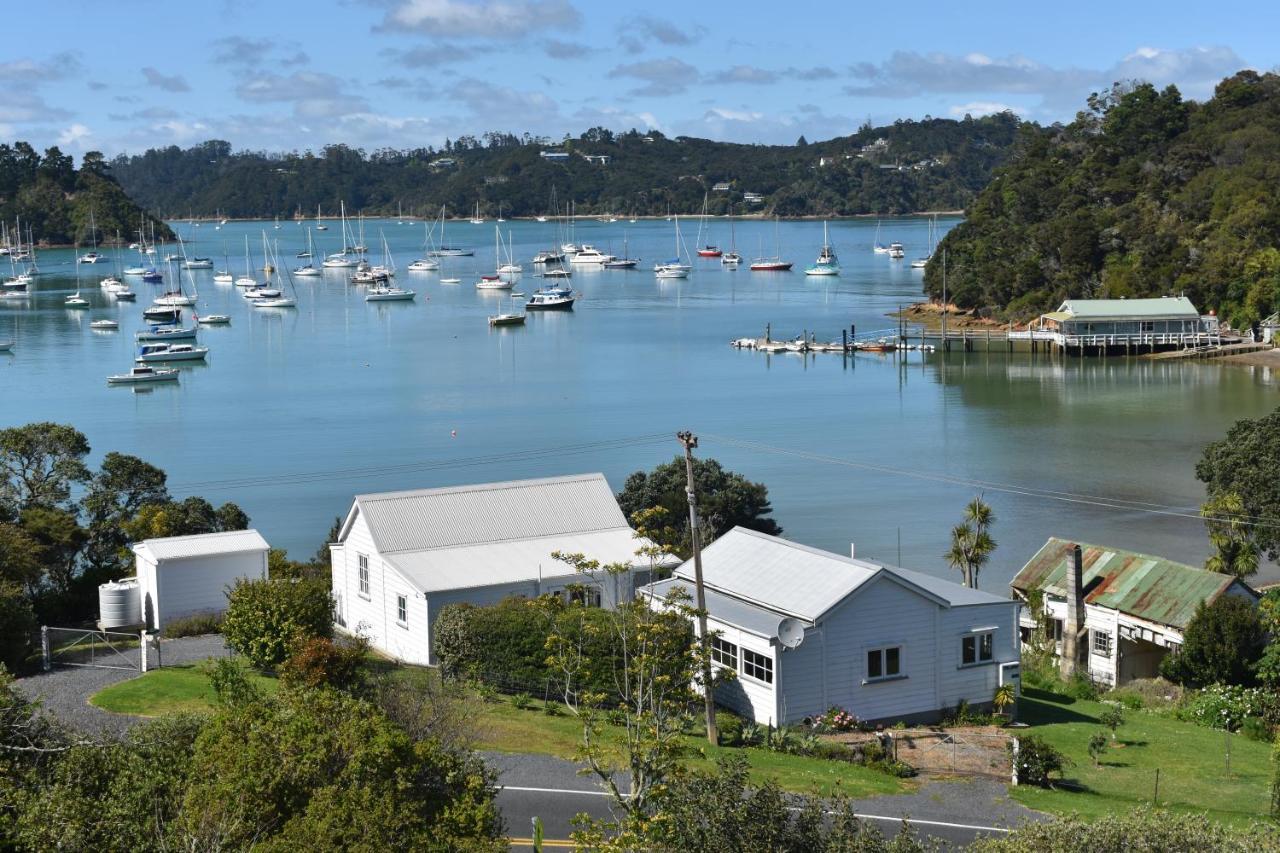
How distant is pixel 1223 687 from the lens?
89.7ft

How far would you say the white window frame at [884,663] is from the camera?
24812 millimetres

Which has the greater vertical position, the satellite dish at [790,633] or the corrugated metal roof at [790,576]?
the corrugated metal roof at [790,576]

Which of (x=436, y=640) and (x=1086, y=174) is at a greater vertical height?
(x=1086, y=174)

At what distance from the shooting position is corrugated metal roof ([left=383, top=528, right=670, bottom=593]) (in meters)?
28.0

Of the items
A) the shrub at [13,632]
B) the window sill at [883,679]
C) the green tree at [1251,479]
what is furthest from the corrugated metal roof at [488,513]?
the green tree at [1251,479]

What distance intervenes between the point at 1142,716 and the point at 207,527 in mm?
21416

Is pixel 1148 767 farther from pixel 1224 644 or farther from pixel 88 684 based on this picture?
pixel 88 684

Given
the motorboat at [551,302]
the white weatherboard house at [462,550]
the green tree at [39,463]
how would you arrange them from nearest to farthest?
the white weatherboard house at [462,550] → the green tree at [39,463] → the motorboat at [551,302]

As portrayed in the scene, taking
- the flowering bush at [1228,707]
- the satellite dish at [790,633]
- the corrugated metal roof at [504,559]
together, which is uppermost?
the corrugated metal roof at [504,559]

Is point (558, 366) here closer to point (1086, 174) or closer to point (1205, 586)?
point (1086, 174)

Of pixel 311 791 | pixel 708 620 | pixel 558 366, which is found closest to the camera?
pixel 311 791

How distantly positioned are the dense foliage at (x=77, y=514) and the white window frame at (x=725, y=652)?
43.8 feet

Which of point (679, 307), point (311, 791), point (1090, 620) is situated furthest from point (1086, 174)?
point (311, 791)

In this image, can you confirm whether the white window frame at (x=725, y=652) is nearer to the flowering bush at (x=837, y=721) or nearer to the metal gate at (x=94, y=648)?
the flowering bush at (x=837, y=721)
